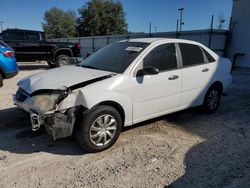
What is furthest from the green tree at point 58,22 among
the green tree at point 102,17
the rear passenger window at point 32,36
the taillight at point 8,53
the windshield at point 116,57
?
the windshield at point 116,57

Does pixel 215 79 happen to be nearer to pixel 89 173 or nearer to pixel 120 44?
pixel 120 44

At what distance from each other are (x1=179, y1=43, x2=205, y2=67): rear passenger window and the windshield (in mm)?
831

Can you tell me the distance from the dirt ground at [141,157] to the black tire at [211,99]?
1.34ft

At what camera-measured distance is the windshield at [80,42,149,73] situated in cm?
386

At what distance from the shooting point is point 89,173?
3.00m

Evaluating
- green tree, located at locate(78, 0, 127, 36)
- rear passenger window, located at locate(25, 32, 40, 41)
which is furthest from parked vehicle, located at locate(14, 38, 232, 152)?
green tree, located at locate(78, 0, 127, 36)

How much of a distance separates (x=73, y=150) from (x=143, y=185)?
1.30 m

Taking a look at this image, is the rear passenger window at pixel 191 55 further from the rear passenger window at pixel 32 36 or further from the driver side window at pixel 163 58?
the rear passenger window at pixel 32 36

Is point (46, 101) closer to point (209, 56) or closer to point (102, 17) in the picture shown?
point (209, 56)

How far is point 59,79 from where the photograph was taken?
3.58 m

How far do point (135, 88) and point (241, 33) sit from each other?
12.1m

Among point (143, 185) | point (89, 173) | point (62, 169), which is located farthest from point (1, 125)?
point (143, 185)

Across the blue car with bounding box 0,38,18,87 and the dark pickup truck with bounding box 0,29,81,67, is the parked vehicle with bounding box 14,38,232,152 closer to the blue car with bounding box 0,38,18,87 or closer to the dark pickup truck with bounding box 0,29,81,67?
the blue car with bounding box 0,38,18,87

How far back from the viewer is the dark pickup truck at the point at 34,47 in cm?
1168
